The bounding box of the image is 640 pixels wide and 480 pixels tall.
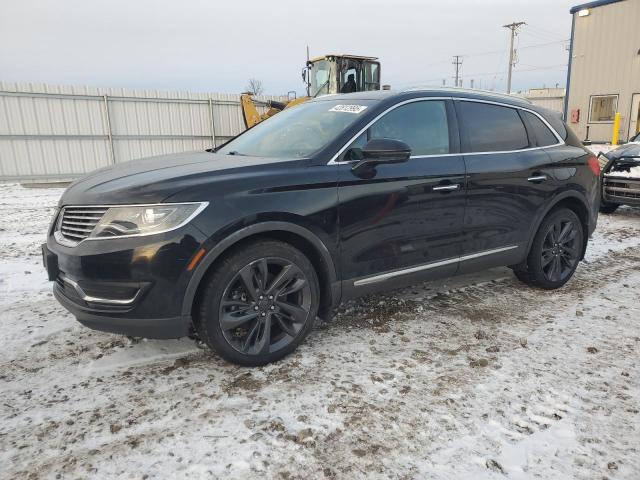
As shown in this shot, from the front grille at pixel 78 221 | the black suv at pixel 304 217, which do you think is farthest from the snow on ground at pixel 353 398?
the front grille at pixel 78 221

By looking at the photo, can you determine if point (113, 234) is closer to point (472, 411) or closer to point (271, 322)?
point (271, 322)

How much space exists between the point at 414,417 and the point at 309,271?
3.58ft

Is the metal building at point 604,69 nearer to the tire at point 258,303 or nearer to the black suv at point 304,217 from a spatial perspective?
the black suv at point 304,217

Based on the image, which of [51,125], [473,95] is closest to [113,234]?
[473,95]

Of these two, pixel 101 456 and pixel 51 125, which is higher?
pixel 51 125

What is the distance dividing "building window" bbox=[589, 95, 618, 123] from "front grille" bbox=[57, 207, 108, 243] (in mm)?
18305

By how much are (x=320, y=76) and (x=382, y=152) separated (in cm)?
1261

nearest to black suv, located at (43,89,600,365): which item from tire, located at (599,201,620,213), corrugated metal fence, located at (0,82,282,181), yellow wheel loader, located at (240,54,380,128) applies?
tire, located at (599,201,620,213)

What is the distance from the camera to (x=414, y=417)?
2.48m

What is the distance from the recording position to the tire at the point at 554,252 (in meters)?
4.37

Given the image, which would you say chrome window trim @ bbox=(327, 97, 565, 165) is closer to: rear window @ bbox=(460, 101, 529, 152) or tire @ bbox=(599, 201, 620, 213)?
rear window @ bbox=(460, 101, 529, 152)

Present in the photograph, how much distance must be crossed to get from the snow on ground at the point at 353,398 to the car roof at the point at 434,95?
1.72 m

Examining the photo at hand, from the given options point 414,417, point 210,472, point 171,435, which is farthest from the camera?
point 414,417

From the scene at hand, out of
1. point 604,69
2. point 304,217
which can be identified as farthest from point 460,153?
point 604,69
